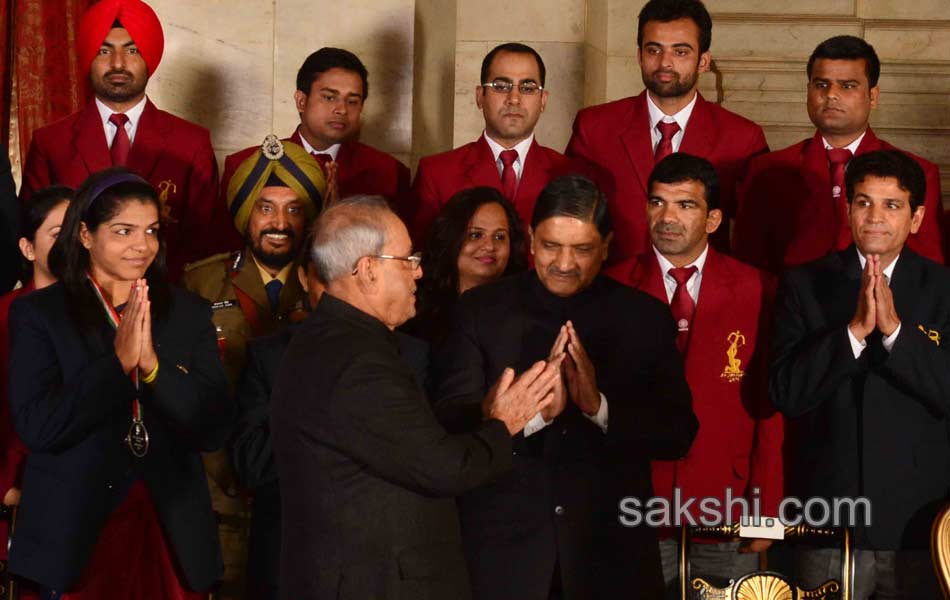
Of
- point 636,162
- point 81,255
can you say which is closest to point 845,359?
point 636,162

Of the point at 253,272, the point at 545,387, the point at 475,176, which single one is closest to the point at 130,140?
the point at 253,272

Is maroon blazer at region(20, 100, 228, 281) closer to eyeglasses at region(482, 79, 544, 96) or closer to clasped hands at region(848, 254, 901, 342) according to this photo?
eyeglasses at region(482, 79, 544, 96)

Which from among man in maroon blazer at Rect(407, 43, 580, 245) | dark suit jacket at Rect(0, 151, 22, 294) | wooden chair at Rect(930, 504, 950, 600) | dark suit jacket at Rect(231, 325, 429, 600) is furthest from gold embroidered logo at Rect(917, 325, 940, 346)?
dark suit jacket at Rect(0, 151, 22, 294)

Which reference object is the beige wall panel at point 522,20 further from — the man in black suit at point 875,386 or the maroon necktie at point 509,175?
the man in black suit at point 875,386

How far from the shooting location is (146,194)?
4.46 m

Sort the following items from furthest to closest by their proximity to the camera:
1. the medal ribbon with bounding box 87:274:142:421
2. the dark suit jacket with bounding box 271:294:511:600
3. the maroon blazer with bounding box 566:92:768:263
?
the maroon blazer with bounding box 566:92:768:263
the medal ribbon with bounding box 87:274:142:421
the dark suit jacket with bounding box 271:294:511:600

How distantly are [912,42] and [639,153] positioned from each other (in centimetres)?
275

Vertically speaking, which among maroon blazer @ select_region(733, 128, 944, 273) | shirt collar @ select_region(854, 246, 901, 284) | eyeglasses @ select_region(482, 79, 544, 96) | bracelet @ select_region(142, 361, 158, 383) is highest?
eyeglasses @ select_region(482, 79, 544, 96)

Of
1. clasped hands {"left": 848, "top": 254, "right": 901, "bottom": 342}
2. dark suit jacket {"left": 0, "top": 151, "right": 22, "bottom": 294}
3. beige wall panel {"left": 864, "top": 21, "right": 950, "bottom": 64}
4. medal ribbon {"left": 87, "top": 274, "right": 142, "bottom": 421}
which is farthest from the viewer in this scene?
beige wall panel {"left": 864, "top": 21, "right": 950, "bottom": 64}

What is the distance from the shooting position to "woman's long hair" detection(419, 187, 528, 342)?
5.07 metres

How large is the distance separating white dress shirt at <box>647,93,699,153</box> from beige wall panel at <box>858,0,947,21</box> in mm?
2537

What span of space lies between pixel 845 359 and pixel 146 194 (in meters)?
1.98

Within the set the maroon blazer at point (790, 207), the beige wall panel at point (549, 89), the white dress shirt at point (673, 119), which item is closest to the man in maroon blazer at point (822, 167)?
the maroon blazer at point (790, 207)

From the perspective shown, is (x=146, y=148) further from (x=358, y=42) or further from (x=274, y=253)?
(x=358, y=42)
